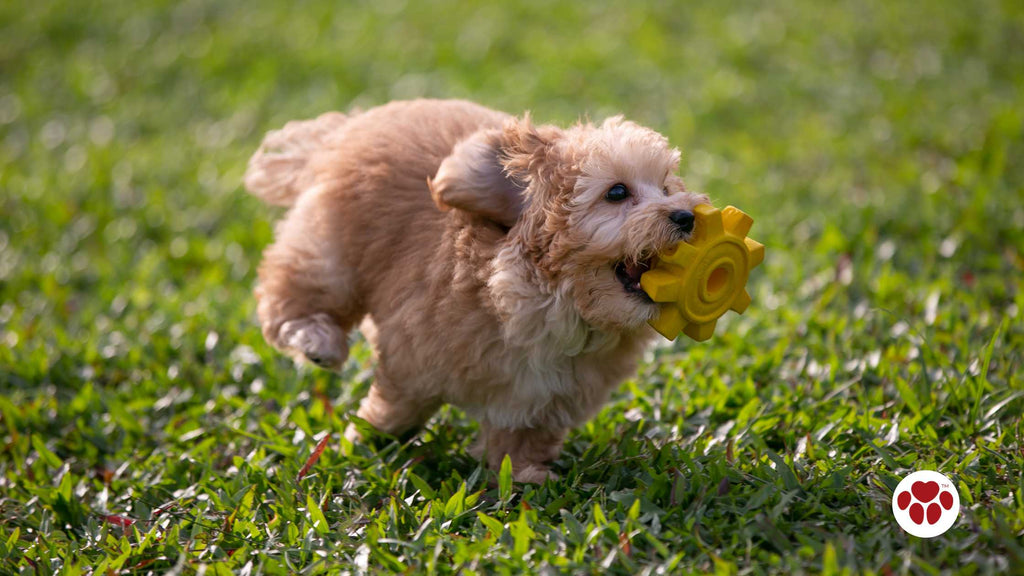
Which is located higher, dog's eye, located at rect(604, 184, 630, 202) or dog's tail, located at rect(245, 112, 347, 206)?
dog's eye, located at rect(604, 184, 630, 202)

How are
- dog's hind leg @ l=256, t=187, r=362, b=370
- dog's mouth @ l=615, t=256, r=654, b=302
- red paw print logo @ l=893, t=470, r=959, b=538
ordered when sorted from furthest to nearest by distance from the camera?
dog's hind leg @ l=256, t=187, r=362, b=370
dog's mouth @ l=615, t=256, r=654, b=302
red paw print logo @ l=893, t=470, r=959, b=538

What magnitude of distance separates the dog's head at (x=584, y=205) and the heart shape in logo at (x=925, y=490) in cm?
100

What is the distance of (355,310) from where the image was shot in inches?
160

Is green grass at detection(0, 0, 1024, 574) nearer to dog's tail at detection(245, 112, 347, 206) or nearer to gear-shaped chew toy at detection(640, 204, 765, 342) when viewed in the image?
gear-shaped chew toy at detection(640, 204, 765, 342)

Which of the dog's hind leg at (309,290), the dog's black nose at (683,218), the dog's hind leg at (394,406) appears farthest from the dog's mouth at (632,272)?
the dog's hind leg at (309,290)

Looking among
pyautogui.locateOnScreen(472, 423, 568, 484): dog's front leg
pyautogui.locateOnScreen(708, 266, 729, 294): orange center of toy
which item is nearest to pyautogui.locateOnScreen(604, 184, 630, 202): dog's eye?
pyautogui.locateOnScreen(708, 266, 729, 294): orange center of toy

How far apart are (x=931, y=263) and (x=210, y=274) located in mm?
4101

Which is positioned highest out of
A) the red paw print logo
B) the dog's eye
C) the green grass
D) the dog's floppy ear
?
the dog's eye

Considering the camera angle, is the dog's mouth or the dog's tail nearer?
the dog's mouth

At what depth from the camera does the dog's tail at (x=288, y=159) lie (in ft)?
14.6

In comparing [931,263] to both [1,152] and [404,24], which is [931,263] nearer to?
[404,24]

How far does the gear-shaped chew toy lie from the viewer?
10.5 feet

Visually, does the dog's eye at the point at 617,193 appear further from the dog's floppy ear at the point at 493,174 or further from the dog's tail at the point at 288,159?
the dog's tail at the point at 288,159

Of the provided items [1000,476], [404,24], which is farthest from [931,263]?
[404,24]
